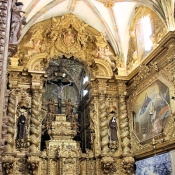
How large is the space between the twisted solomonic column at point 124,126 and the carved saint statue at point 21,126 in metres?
4.43

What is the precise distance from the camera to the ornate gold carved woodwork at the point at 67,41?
1430cm

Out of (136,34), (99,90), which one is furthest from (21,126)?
(136,34)

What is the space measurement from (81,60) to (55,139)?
13.7 feet

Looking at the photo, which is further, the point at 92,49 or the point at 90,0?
the point at 92,49

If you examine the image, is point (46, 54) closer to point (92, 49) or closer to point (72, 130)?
point (92, 49)

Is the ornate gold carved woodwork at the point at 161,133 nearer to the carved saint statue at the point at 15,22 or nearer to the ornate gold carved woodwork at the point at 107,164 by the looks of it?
the ornate gold carved woodwork at the point at 107,164

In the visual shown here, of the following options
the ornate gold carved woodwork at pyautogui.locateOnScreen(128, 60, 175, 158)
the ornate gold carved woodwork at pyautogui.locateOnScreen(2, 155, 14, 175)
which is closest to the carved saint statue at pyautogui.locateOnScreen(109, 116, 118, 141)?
the ornate gold carved woodwork at pyautogui.locateOnScreen(128, 60, 175, 158)

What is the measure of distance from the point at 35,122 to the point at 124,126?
411cm

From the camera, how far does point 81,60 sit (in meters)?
14.8

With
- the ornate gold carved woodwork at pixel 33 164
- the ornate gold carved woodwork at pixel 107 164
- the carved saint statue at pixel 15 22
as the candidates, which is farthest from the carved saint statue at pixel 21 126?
the carved saint statue at pixel 15 22

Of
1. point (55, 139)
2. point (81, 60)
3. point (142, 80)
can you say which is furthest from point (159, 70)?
point (55, 139)

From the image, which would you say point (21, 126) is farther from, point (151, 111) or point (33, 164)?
point (151, 111)

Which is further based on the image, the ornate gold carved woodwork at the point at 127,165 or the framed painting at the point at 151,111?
the ornate gold carved woodwork at the point at 127,165

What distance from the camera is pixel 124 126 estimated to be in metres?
13.7
